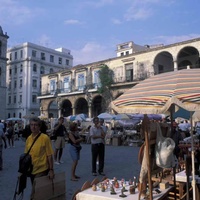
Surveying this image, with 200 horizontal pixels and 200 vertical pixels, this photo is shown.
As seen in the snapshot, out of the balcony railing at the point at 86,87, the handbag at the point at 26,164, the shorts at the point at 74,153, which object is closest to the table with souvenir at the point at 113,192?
the handbag at the point at 26,164

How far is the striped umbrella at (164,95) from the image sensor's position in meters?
2.94

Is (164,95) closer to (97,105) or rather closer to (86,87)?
(86,87)

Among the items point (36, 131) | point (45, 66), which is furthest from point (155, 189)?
point (45, 66)

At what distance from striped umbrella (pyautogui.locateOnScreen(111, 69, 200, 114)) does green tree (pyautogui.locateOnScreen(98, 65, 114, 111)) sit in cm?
2604

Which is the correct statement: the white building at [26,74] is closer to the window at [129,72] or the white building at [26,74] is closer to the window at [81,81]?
the window at [81,81]

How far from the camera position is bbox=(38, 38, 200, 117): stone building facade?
1064 inches

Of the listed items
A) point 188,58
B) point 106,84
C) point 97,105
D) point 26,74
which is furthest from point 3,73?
point 188,58

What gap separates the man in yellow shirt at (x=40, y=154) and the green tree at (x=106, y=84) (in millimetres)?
25624

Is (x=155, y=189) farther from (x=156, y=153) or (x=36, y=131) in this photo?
(x=36, y=131)

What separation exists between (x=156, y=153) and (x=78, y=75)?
31.6 meters

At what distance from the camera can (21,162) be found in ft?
12.7

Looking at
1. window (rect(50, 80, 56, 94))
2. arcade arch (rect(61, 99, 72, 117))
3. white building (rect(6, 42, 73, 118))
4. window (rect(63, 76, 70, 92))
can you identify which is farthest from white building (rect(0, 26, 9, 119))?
window (rect(63, 76, 70, 92))

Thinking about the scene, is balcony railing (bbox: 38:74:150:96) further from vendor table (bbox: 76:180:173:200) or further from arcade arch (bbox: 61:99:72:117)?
vendor table (bbox: 76:180:173:200)

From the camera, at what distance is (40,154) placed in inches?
157
